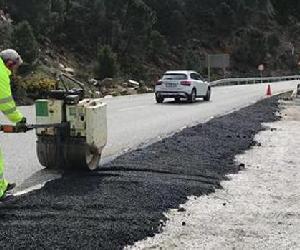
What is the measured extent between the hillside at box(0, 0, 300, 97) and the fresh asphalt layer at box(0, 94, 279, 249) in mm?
25156

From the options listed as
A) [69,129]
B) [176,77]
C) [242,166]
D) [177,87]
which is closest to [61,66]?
[176,77]

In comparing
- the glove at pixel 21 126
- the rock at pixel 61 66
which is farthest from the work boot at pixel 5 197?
the rock at pixel 61 66

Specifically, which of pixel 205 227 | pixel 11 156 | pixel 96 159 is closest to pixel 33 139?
pixel 11 156

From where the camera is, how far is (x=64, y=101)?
8.38m

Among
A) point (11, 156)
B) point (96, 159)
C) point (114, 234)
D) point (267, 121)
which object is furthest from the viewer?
point (267, 121)

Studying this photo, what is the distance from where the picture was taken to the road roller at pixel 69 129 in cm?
835

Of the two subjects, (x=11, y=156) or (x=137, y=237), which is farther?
(x=11, y=156)

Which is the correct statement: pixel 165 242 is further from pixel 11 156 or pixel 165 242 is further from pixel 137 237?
pixel 11 156

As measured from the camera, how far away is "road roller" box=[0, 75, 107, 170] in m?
8.35

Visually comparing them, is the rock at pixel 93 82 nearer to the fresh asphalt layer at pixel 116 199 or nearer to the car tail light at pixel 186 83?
the car tail light at pixel 186 83

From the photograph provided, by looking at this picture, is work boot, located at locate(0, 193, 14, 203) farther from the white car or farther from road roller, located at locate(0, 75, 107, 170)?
the white car

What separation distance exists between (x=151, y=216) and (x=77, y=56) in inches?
1872

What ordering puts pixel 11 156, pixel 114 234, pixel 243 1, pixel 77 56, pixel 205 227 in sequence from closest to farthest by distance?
pixel 114 234, pixel 205 227, pixel 11 156, pixel 77 56, pixel 243 1

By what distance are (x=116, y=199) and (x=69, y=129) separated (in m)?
1.83
